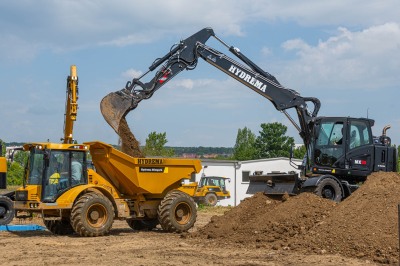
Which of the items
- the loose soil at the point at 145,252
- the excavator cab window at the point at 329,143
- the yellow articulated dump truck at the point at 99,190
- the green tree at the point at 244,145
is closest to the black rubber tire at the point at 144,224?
the yellow articulated dump truck at the point at 99,190

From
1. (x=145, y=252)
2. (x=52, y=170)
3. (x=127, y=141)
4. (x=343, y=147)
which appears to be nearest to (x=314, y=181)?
(x=343, y=147)

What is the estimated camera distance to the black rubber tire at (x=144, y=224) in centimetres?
1959

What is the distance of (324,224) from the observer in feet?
48.0

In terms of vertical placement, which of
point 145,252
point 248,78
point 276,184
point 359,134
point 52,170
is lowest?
point 145,252

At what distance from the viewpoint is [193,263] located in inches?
504

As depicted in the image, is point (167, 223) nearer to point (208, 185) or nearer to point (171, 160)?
point (171, 160)

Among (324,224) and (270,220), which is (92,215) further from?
(324,224)

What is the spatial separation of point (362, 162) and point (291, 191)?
2476 millimetres

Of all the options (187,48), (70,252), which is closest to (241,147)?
(187,48)

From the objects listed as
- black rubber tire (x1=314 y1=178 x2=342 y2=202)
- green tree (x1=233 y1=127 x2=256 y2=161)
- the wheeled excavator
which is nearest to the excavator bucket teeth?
the wheeled excavator

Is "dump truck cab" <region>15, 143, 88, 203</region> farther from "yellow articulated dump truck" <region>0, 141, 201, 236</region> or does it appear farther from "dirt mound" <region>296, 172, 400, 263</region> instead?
"dirt mound" <region>296, 172, 400, 263</region>

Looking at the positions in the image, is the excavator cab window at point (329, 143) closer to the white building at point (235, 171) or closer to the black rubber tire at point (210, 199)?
the black rubber tire at point (210, 199)

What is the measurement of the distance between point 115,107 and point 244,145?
261ft

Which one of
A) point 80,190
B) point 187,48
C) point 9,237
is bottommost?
point 9,237
